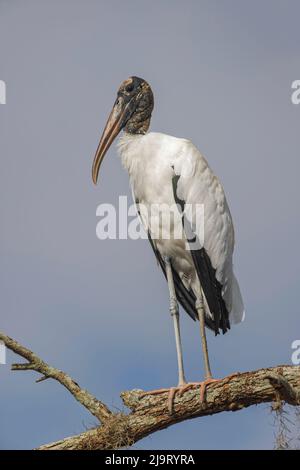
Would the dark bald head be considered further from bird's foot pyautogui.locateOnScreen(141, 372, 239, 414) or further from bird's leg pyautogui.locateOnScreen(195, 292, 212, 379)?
bird's foot pyautogui.locateOnScreen(141, 372, 239, 414)

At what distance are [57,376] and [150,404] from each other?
70 centimetres

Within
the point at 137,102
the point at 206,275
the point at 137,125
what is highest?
the point at 137,102

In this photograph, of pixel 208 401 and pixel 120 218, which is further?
pixel 120 218

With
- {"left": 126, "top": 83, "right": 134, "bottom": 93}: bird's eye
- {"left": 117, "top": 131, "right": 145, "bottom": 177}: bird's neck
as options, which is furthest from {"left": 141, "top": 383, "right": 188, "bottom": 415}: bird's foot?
{"left": 126, "top": 83, "right": 134, "bottom": 93}: bird's eye

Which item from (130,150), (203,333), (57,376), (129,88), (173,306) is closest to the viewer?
(57,376)

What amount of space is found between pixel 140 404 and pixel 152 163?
222 centimetres

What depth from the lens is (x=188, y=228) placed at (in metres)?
8.30

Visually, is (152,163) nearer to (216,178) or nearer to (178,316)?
(216,178)

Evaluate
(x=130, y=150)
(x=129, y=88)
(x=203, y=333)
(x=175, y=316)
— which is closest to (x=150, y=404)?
(x=203, y=333)

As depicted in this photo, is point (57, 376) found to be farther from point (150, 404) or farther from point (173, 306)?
point (173, 306)

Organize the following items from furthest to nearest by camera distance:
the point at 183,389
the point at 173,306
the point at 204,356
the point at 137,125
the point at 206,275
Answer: the point at 137,125 < the point at 173,306 < the point at 206,275 < the point at 204,356 < the point at 183,389

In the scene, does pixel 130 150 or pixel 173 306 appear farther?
pixel 130 150

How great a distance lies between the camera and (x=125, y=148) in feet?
28.8
